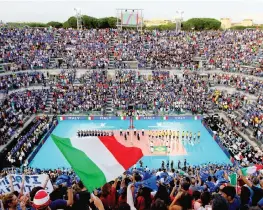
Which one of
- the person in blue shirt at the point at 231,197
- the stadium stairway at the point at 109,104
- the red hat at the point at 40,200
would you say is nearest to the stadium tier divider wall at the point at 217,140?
the stadium stairway at the point at 109,104

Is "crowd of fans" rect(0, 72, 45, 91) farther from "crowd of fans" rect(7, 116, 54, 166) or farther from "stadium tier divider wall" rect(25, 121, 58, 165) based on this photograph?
"stadium tier divider wall" rect(25, 121, 58, 165)

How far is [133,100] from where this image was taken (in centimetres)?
3881

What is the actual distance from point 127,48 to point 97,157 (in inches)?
1733

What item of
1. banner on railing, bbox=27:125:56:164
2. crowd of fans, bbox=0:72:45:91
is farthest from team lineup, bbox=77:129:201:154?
crowd of fans, bbox=0:72:45:91

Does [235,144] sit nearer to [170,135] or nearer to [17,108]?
[170,135]

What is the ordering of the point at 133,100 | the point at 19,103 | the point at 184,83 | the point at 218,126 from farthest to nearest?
the point at 184,83 < the point at 133,100 < the point at 19,103 < the point at 218,126

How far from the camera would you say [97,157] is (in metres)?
7.53

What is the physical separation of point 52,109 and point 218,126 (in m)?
18.3

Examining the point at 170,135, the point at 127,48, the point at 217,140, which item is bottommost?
the point at 217,140

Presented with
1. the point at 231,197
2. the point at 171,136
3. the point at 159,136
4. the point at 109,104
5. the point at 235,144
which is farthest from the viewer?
the point at 109,104

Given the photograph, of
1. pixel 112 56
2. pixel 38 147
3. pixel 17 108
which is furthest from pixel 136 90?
pixel 38 147

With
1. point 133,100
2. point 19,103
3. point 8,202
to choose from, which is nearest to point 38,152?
point 19,103

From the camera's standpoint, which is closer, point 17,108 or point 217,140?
point 217,140

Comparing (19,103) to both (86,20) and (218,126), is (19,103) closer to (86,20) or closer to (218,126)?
(218,126)
